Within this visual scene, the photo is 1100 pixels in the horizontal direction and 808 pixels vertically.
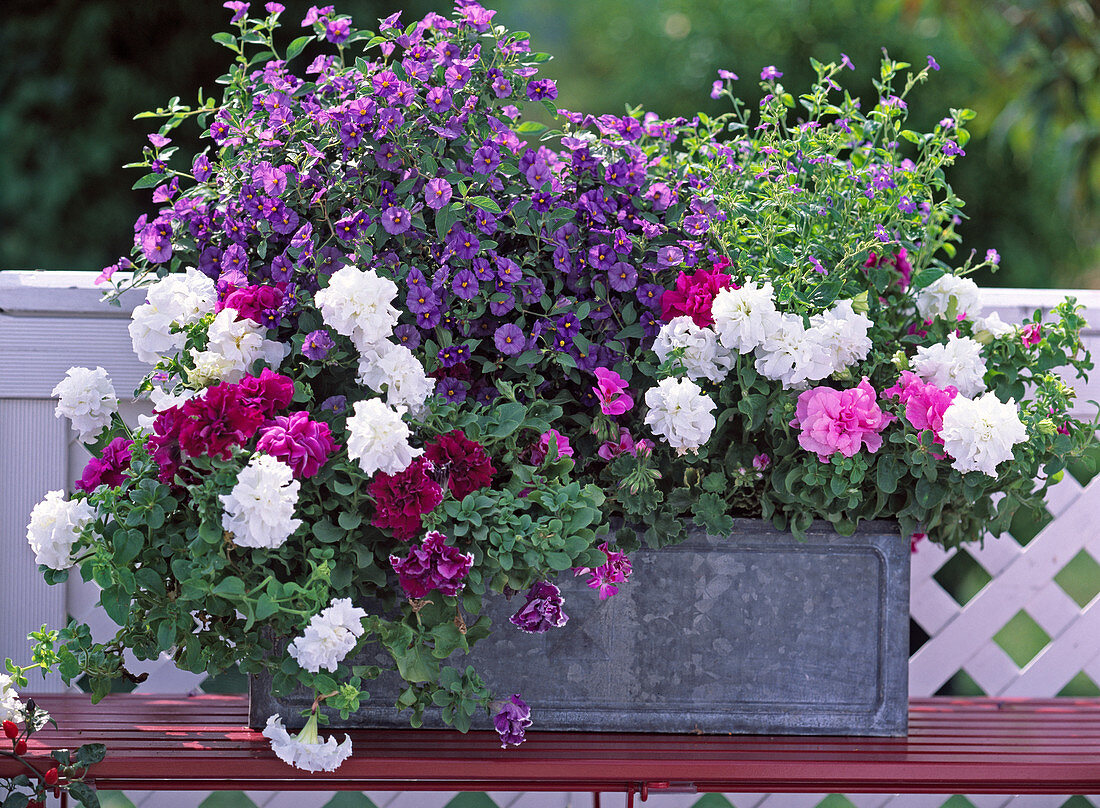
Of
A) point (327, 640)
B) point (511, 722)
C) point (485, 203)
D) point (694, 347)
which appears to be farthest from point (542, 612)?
point (485, 203)

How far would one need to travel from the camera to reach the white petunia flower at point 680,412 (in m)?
1.13

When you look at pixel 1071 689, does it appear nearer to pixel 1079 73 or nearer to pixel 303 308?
pixel 1079 73

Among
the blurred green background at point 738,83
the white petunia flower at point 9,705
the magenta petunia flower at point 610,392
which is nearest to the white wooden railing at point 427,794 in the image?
the white petunia flower at point 9,705

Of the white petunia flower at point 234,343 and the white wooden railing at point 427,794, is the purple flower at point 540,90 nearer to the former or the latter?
the white petunia flower at point 234,343

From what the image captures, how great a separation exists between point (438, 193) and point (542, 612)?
0.46m

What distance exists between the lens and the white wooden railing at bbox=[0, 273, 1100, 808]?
59.1 inches

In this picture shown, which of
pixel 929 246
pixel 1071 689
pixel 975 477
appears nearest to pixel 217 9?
pixel 929 246

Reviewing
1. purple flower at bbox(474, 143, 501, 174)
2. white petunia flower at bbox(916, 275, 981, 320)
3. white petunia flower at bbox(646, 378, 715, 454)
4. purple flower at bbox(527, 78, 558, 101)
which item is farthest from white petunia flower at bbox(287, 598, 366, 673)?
white petunia flower at bbox(916, 275, 981, 320)

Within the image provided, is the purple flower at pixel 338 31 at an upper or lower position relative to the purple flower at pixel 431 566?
upper

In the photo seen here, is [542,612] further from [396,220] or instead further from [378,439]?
[396,220]

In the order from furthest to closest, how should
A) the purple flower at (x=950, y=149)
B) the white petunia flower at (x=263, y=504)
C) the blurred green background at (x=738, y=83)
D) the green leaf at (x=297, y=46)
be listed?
the blurred green background at (x=738, y=83), the purple flower at (x=950, y=149), the green leaf at (x=297, y=46), the white petunia flower at (x=263, y=504)

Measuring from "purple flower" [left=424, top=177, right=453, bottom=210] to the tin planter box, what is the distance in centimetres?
45

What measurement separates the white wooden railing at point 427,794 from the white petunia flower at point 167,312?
1.12 feet

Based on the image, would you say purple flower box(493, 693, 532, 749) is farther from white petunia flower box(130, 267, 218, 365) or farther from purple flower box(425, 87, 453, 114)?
purple flower box(425, 87, 453, 114)
